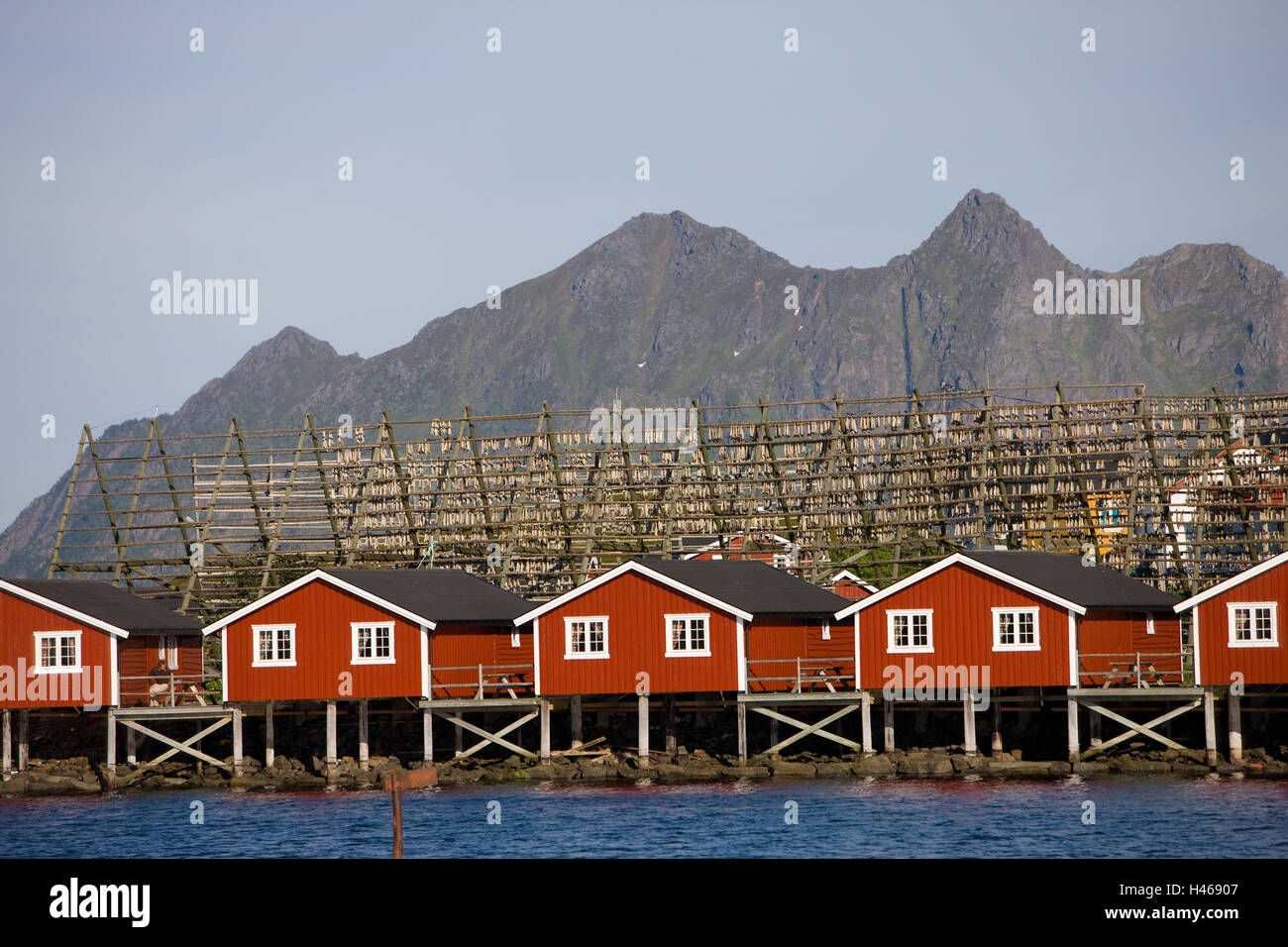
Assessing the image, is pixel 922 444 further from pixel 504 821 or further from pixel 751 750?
pixel 504 821

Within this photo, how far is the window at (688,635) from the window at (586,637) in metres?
2.20

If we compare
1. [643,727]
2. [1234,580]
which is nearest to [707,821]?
[643,727]

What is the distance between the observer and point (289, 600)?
5803 cm

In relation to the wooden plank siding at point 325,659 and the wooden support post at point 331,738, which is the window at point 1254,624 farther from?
the wooden support post at point 331,738

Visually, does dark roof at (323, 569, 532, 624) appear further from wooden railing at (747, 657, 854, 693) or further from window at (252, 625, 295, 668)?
wooden railing at (747, 657, 854, 693)

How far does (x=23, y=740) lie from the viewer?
2410 inches

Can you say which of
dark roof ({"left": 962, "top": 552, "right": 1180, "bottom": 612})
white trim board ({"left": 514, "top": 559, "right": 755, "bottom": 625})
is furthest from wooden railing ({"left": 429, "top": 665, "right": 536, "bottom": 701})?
dark roof ({"left": 962, "top": 552, "right": 1180, "bottom": 612})

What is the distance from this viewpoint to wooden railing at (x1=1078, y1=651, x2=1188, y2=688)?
52938 millimetres

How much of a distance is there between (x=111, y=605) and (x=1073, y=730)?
3516 cm

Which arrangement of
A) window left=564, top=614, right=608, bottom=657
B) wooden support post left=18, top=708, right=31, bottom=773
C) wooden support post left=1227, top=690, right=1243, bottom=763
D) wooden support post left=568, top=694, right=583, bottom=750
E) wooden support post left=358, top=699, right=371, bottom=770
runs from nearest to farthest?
wooden support post left=1227, top=690, right=1243, bottom=763 < window left=564, top=614, right=608, bottom=657 < wooden support post left=568, top=694, right=583, bottom=750 < wooden support post left=358, top=699, right=371, bottom=770 < wooden support post left=18, top=708, right=31, bottom=773

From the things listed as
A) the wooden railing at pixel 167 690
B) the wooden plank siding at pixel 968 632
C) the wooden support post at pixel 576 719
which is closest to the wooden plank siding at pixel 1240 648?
the wooden plank siding at pixel 968 632

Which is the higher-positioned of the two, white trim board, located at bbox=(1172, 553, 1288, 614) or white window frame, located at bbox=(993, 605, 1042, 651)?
white trim board, located at bbox=(1172, 553, 1288, 614)

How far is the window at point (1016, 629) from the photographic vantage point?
174 feet

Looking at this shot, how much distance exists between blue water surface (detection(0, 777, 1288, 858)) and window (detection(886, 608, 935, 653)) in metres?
4.65
